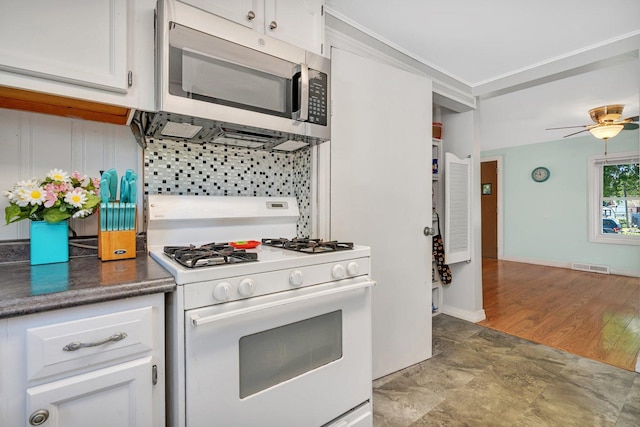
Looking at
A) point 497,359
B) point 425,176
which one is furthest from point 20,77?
point 497,359

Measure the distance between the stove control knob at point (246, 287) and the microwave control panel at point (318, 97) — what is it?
0.83 meters

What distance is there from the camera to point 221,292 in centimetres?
95

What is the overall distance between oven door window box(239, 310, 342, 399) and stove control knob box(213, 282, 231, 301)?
181 mm

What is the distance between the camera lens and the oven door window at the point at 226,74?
1149mm

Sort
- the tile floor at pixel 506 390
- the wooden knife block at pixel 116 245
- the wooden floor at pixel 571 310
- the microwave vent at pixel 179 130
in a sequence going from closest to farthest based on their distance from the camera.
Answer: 1. the wooden knife block at pixel 116 245
2. the microwave vent at pixel 179 130
3. the tile floor at pixel 506 390
4. the wooden floor at pixel 571 310

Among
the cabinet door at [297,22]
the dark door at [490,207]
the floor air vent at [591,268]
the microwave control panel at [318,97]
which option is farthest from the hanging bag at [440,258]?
the dark door at [490,207]

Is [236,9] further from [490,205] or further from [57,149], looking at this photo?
[490,205]

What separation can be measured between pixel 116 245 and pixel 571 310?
13.6 feet

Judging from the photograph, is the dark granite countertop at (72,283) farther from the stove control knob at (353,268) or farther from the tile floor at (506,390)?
the tile floor at (506,390)

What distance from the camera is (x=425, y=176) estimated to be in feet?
7.04

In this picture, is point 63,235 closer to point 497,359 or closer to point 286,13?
point 286,13

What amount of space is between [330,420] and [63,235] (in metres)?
1.28

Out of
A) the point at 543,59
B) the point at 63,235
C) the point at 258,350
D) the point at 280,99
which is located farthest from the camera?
the point at 543,59

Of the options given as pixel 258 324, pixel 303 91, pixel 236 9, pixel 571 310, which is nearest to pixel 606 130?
pixel 571 310
